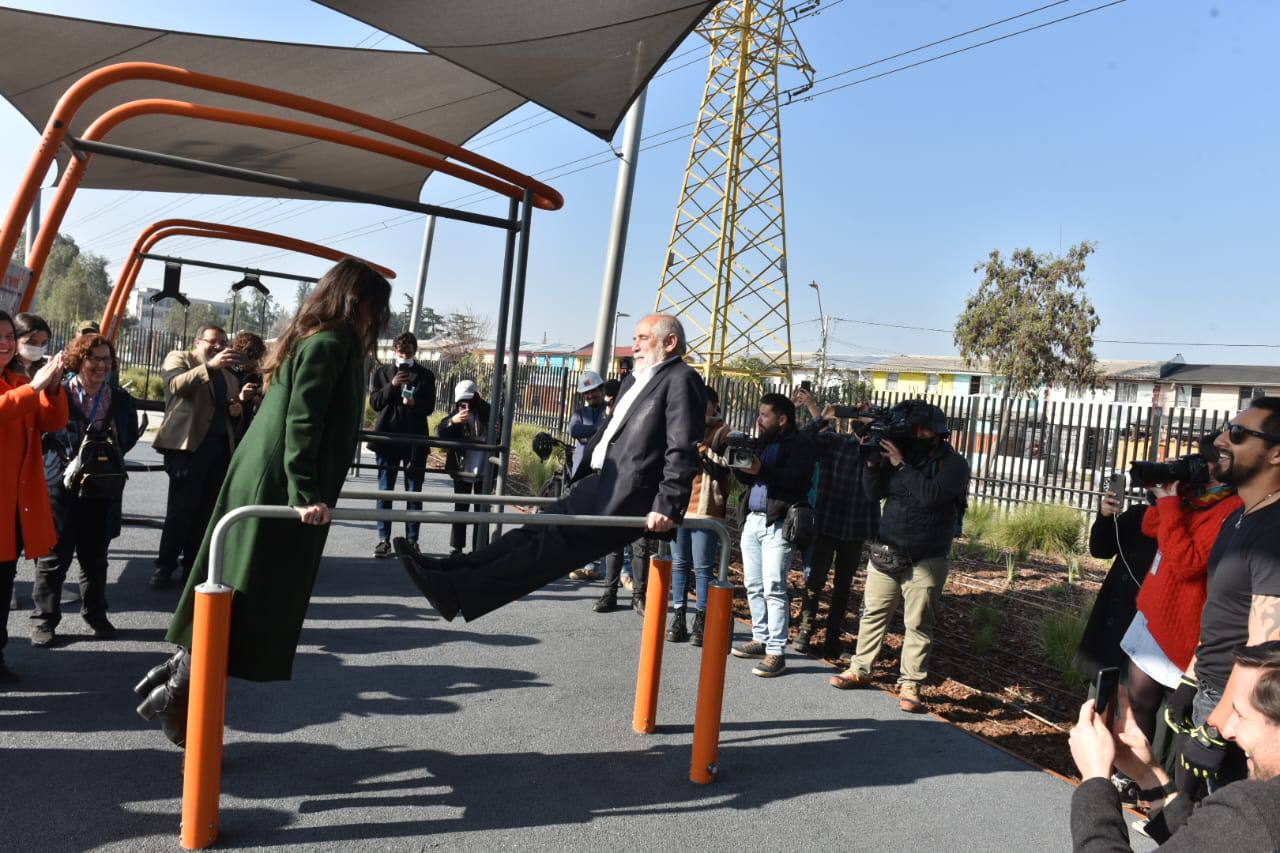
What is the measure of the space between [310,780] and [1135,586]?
144 inches

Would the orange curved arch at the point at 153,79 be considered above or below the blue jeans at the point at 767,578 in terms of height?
above

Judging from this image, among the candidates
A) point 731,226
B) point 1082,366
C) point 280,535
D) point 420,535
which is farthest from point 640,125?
point 1082,366

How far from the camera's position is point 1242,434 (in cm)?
308

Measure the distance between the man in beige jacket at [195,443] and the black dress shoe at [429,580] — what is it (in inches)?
109

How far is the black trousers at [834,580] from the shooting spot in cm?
621

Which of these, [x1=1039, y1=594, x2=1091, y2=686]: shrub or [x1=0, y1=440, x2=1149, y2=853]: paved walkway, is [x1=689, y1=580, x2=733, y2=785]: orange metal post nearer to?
[x1=0, y1=440, x2=1149, y2=853]: paved walkway

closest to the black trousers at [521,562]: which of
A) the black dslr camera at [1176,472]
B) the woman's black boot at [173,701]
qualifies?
the woman's black boot at [173,701]

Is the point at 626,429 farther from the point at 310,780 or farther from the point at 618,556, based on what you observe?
the point at 618,556

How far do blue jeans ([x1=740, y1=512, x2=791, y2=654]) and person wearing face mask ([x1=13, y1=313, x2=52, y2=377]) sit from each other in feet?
13.1

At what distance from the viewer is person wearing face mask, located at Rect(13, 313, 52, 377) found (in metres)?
4.43

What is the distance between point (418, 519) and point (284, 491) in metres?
0.49

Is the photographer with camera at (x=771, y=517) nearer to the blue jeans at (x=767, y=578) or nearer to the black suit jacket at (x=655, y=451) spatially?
→ the blue jeans at (x=767, y=578)

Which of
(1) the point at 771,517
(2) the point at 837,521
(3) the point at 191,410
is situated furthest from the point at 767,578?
(3) the point at 191,410

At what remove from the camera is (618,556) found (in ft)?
22.0
